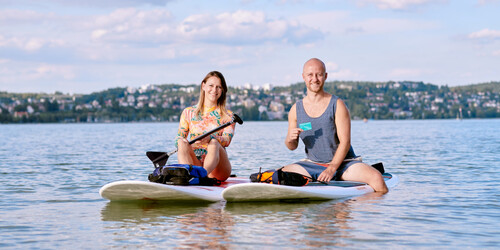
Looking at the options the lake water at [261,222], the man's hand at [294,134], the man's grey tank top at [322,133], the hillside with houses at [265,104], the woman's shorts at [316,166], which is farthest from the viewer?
the hillside with houses at [265,104]

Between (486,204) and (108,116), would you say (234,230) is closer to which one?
(486,204)

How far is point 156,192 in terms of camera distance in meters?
8.28

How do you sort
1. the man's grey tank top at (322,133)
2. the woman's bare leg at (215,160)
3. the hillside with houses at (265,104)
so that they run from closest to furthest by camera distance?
the man's grey tank top at (322,133), the woman's bare leg at (215,160), the hillside with houses at (265,104)

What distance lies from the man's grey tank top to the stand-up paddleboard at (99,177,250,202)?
1315 millimetres

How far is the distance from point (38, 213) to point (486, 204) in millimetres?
5997

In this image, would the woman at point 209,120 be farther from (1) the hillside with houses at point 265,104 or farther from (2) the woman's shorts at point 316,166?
(1) the hillside with houses at point 265,104

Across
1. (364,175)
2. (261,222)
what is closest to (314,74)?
(364,175)

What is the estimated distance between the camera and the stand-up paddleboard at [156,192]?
815cm

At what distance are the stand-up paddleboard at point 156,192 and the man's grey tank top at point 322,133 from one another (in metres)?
1.31

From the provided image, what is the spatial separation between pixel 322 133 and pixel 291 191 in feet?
2.79

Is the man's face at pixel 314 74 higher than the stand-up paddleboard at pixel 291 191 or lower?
higher

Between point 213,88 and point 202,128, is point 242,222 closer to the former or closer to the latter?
point 202,128

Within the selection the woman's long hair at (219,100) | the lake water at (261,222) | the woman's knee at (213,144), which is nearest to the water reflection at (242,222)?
the lake water at (261,222)

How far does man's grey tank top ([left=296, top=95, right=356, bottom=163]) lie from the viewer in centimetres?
837
